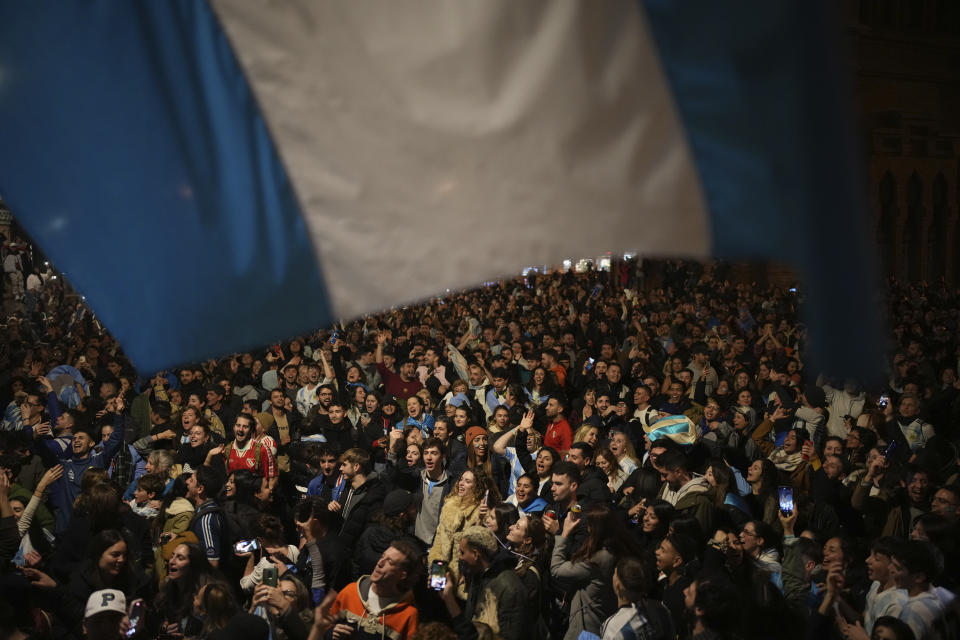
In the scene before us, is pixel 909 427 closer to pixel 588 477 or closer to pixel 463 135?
pixel 588 477

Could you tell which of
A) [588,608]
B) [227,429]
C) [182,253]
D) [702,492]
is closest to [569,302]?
[227,429]

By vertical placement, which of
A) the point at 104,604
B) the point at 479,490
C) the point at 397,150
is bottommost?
the point at 479,490

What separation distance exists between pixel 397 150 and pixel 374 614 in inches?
147

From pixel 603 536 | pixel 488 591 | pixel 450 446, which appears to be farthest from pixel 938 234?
pixel 488 591

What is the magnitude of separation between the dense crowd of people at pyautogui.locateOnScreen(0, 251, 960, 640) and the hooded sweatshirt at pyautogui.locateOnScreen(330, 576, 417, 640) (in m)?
0.01

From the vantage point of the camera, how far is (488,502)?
7891mm

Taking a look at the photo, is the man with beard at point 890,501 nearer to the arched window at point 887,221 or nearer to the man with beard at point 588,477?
the man with beard at point 588,477

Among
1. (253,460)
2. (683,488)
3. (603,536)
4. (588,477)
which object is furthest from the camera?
(253,460)

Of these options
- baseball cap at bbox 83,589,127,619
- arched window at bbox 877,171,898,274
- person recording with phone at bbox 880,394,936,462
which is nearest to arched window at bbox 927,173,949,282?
arched window at bbox 877,171,898,274

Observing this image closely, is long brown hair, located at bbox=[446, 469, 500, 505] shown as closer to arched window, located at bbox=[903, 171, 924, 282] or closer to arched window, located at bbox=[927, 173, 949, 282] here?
arched window, located at bbox=[903, 171, 924, 282]

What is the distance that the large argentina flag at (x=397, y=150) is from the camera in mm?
1981

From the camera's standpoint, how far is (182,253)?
2.80m

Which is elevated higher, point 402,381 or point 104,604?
point 104,604

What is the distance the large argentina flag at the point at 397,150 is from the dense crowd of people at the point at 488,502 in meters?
0.48
